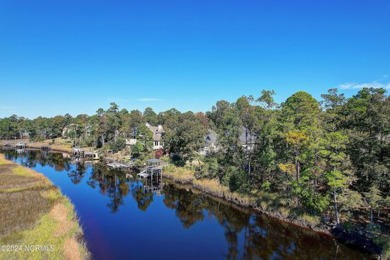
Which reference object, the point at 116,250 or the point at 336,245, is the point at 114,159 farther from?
the point at 336,245

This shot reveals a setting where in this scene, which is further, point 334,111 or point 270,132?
point 334,111

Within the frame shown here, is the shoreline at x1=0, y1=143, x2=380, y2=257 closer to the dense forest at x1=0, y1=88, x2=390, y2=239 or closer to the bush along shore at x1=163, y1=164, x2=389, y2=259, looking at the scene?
the bush along shore at x1=163, y1=164, x2=389, y2=259

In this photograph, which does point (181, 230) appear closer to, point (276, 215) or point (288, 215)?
point (276, 215)

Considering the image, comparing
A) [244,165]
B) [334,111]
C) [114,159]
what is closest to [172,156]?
[114,159]

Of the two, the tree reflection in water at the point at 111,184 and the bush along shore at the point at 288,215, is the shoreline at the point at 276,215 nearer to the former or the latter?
the bush along shore at the point at 288,215

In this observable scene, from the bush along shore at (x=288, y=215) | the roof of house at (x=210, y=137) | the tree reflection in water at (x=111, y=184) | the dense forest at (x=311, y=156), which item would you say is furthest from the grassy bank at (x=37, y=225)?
the roof of house at (x=210, y=137)
